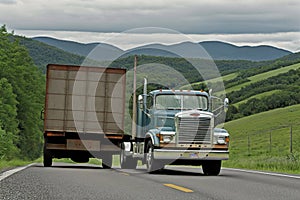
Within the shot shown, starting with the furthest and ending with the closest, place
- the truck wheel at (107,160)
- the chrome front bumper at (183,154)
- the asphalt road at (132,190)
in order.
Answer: the truck wheel at (107,160)
the chrome front bumper at (183,154)
the asphalt road at (132,190)

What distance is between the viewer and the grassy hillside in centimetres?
2939

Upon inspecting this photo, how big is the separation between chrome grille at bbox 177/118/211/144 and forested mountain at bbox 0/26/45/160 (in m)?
37.6

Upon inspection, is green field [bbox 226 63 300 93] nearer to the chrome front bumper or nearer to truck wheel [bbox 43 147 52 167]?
truck wheel [bbox 43 147 52 167]

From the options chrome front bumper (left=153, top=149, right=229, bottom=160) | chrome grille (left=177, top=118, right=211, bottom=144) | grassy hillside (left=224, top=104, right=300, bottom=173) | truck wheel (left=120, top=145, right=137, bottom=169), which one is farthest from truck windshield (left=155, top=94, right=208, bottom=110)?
grassy hillside (left=224, top=104, right=300, bottom=173)

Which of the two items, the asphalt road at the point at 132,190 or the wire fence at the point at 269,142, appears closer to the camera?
the asphalt road at the point at 132,190

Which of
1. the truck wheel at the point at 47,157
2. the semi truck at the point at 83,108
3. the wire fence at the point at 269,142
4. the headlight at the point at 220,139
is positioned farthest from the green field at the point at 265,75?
the headlight at the point at 220,139

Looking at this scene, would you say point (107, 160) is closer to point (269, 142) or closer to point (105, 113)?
point (105, 113)

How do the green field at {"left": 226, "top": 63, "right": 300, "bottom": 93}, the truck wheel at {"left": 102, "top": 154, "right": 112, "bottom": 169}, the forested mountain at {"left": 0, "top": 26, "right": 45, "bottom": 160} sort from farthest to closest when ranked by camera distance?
the green field at {"left": 226, "top": 63, "right": 300, "bottom": 93}
the forested mountain at {"left": 0, "top": 26, "right": 45, "bottom": 160}
the truck wheel at {"left": 102, "top": 154, "right": 112, "bottom": 169}

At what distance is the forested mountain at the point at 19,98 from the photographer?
55156mm

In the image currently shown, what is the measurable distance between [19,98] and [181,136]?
1918 inches

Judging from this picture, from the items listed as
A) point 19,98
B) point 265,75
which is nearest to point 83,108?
point 19,98

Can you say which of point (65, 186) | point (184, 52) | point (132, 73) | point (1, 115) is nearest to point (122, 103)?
point (132, 73)

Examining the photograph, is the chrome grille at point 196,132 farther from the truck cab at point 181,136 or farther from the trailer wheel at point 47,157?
the trailer wheel at point 47,157

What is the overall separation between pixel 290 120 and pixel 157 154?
259ft
